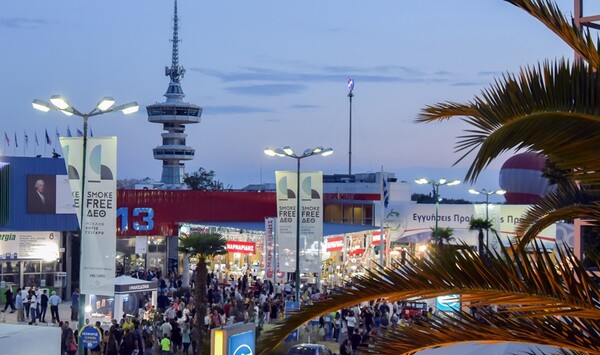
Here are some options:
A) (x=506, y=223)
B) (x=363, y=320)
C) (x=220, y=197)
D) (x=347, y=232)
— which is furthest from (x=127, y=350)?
(x=506, y=223)

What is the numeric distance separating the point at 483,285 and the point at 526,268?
0.23 meters

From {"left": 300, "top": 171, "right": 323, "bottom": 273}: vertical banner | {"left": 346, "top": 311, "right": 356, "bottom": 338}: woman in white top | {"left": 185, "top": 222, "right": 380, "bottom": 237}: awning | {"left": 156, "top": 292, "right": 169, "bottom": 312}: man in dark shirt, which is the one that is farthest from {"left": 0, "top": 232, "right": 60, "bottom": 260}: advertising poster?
{"left": 346, "top": 311, "right": 356, "bottom": 338}: woman in white top

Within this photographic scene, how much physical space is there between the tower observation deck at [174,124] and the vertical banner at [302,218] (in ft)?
310

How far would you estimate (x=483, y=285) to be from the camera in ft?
15.1

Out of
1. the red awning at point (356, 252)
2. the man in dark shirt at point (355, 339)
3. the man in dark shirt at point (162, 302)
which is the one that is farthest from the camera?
the red awning at point (356, 252)

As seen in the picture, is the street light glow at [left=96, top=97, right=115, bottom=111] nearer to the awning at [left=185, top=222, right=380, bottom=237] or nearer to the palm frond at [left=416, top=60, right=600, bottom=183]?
the palm frond at [left=416, top=60, right=600, bottom=183]

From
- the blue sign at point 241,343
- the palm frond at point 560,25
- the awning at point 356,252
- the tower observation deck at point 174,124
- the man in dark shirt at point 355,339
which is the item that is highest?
the tower observation deck at point 174,124

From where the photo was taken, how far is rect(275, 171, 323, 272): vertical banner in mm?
29109

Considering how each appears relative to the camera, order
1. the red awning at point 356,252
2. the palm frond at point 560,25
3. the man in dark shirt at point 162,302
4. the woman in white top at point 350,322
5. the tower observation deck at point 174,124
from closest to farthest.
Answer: the palm frond at point 560,25 < the woman in white top at point 350,322 < the man in dark shirt at point 162,302 < the red awning at point 356,252 < the tower observation deck at point 174,124

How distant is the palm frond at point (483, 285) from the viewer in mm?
4480

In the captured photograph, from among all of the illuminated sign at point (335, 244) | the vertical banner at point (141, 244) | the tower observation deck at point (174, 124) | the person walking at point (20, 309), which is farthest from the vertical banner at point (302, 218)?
the tower observation deck at point (174, 124)

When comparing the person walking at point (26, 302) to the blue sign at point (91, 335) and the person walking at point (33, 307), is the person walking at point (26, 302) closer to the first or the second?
the person walking at point (33, 307)

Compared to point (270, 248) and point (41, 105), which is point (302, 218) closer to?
point (270, 248)

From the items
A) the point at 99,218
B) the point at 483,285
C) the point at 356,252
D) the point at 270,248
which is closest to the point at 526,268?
the point at 483,285
